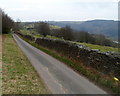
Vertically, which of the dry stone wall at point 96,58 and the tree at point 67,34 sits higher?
the dry stone wall at point 96,58

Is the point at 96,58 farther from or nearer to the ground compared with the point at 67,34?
farther from the ground

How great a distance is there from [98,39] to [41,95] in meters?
99.0

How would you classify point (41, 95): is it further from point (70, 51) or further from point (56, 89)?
point (70, 51)

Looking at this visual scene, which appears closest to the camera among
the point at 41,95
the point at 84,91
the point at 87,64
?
the point at 41,95

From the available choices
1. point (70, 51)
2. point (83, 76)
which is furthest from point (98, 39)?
point (83, 76)

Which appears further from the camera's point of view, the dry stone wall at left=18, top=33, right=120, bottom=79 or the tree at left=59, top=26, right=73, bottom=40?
the tree at left=59, top=26, right=73, bottom=40

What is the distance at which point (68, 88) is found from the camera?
327 inches

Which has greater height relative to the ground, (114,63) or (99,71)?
(114,63)

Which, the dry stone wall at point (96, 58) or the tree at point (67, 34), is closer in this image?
the dry stone wall at point (96, 58)

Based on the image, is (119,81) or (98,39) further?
(98,39)

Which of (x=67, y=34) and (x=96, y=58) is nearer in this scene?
(x=96, y=58)

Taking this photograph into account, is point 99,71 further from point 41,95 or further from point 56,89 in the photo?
point 41,95

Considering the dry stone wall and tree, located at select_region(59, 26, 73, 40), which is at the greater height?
the dry stone wall

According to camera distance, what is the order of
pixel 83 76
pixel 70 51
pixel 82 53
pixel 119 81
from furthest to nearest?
1. pixel 70 51
2. pixel 82 53
3. pixel 83 76
4. pixel 119 81
